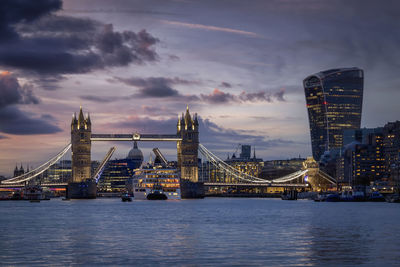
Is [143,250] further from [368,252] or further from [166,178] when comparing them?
[166,178]

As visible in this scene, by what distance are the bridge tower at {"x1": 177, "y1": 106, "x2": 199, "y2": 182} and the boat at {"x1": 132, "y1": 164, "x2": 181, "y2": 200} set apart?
15397mm

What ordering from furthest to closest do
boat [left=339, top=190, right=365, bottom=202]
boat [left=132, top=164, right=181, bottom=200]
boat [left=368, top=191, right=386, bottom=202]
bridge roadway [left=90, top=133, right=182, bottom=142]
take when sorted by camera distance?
bridge roadway [left=90, top=133, right=182, bottom=142] < boat [left=132, top=164, right=181, bottom=200] < boat [left=368, top=191, right=386, bottom=202] < boat [left=339, top=190, right=365, bottom=202]

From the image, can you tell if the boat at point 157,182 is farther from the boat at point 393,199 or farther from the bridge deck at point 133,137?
the boat at point 393,199

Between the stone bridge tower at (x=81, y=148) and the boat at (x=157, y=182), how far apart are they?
1900 cm

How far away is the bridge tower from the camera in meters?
170

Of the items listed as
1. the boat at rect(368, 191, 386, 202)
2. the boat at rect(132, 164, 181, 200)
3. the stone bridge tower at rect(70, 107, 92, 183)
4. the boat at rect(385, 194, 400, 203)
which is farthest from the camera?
the stone bridge tower at rect(70, 107, 92, 183)

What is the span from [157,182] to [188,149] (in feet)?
74.2

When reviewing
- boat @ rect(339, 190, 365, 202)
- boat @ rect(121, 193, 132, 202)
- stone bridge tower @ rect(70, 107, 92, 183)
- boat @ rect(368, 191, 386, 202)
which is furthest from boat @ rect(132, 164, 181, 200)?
boat @ rect(368, 191, 386, 202)

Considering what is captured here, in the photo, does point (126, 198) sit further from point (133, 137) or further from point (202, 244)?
point (202, 244)

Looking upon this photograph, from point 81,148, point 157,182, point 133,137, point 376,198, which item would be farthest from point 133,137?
point 376,198

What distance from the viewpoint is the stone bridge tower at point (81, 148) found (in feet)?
552

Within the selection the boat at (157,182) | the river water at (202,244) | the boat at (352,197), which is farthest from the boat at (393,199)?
the river water at (202,244)

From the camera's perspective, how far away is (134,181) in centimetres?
15850

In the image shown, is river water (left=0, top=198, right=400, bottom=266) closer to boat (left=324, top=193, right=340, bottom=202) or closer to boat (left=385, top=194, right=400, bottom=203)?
boat (left=385, top=194, right=400, bottom=203)
